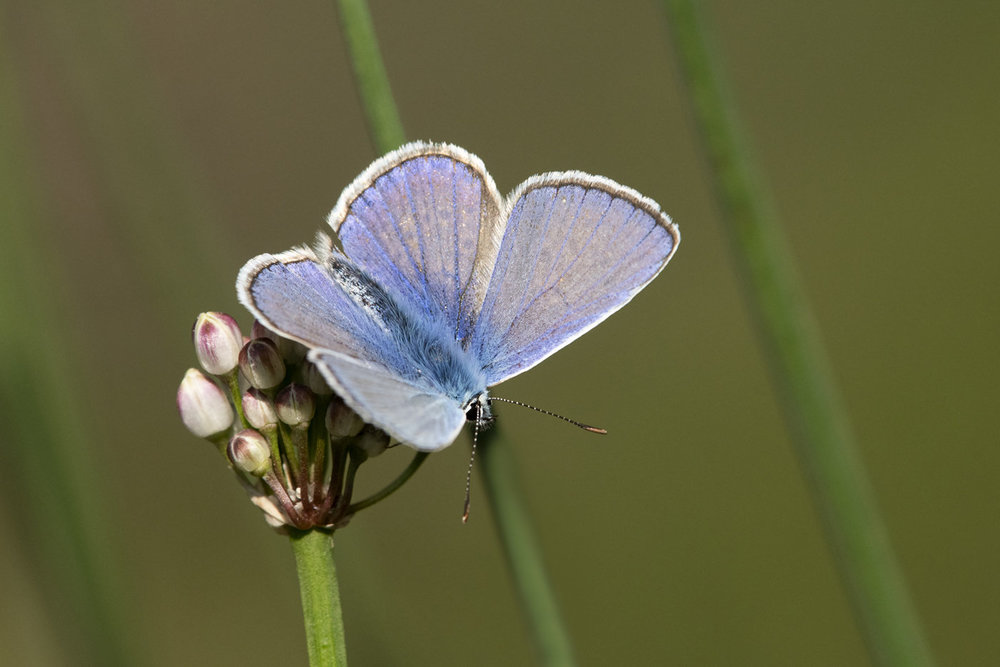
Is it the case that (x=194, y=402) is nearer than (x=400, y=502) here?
Yes

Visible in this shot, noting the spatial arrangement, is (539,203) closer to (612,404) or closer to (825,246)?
(612,404)

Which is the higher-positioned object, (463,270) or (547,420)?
(463,270)

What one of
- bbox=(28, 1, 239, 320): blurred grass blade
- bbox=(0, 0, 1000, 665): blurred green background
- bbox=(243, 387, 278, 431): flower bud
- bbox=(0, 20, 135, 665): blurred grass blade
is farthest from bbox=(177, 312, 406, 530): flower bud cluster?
bbox=(0, 0, 1000, 665): blurred green background

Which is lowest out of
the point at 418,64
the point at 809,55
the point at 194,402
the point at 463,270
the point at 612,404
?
the point at 612,404

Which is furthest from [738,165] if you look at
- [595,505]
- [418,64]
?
[418,64]

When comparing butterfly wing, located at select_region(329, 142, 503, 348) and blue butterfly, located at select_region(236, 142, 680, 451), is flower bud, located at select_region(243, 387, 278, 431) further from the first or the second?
butterfly wing, located at select_region(329, 142, 503, 348)

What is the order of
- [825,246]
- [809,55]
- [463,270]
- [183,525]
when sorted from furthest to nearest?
[809,55] < [825,246] < [183,525] < [463,270]

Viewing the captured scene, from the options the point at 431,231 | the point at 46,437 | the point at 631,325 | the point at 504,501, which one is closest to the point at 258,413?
the point at 504,501
